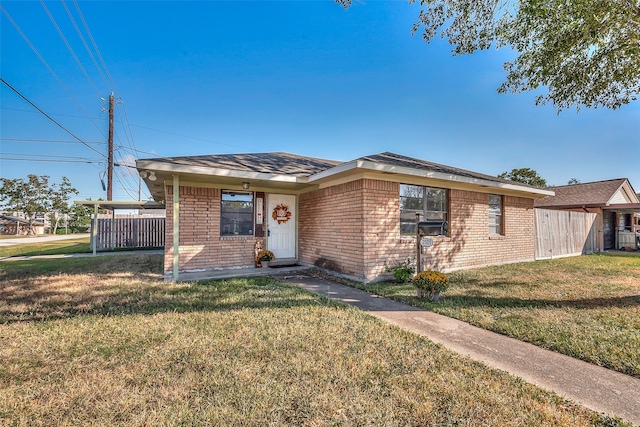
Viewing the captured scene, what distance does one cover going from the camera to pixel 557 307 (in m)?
4.73

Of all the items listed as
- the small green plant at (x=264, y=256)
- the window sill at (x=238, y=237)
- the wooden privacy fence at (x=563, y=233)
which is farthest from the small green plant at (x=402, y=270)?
the wooden privacy fence at (x=563, y=233)

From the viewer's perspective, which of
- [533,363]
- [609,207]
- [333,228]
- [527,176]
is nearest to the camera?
[533,363]

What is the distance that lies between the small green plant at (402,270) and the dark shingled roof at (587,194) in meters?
13.8

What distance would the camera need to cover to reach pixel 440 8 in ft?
22.4

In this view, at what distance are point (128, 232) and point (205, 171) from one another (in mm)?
12703

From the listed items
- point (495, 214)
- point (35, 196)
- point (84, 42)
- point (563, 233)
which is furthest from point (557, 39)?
point (35, 196)

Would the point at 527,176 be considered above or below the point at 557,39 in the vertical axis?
above

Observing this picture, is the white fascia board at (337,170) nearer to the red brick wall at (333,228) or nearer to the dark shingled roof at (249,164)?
the dark shingled roof at (249,164)

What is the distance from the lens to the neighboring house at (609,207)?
584 inches

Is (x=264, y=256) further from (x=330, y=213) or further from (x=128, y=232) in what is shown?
(x=128, y=232)

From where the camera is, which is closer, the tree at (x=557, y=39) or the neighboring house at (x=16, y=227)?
the tree at (x=557, y=39)

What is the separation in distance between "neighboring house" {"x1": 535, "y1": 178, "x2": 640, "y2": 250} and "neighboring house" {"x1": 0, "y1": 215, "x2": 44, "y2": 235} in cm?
5540

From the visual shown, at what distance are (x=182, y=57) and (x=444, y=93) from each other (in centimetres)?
1072

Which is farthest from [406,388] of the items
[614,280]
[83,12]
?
[83,12]
